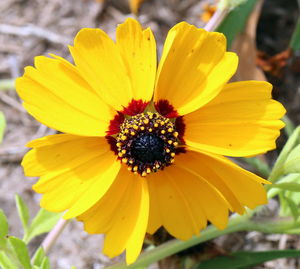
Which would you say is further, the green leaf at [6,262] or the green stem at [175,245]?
the green stem at [175,245]

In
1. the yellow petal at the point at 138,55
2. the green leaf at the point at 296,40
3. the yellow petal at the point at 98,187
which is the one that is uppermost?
the yellow petal at the point at 138,55

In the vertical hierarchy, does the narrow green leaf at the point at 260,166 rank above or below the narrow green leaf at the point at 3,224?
below

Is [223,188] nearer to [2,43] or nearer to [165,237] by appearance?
[165,237]

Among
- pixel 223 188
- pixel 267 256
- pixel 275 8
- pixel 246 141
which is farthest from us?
pixel 275 8

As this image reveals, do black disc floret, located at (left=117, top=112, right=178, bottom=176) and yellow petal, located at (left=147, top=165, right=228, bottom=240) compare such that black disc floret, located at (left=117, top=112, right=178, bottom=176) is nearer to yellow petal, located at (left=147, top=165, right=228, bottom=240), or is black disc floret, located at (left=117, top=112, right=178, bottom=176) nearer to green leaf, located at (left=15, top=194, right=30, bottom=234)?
yellow petal, located at (left=147, top=165, right=228, bottom=240)

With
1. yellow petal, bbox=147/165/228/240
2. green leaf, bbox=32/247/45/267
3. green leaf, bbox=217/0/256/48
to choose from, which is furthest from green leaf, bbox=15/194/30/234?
green leaf, bbox=217/0/256/48

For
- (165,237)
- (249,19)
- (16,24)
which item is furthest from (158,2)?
(165,237)

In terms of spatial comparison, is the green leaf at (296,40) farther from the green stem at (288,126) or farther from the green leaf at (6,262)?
the green leaf at (6,262)

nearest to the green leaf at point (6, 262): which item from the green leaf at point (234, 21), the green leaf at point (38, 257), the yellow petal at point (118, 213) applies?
the green leaf at point (38, 257)
